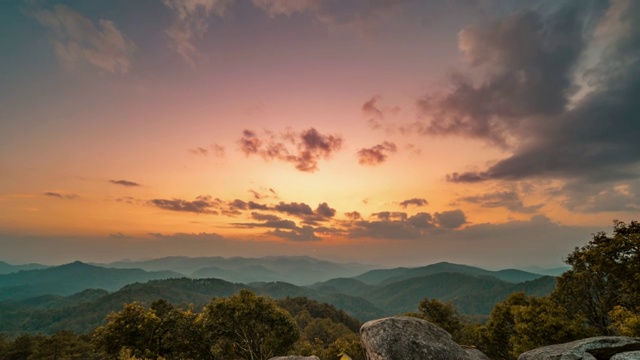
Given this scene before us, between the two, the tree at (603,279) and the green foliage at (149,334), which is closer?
the tree at (603,279)

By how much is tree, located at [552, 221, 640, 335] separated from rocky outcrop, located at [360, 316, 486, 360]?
2302 cm

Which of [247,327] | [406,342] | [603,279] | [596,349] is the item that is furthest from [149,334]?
[603,279]

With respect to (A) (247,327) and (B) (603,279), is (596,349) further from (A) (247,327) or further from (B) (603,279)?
(A) (247,327)

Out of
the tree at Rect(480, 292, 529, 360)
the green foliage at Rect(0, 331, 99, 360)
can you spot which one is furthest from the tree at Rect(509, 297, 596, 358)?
the green foliage at Rect(0, 331, 99, 360)

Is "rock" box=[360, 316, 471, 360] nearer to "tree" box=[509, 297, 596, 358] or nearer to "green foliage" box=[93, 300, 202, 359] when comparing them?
"tree" box=[509, 297, 596, 358]

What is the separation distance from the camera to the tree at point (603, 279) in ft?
92.6

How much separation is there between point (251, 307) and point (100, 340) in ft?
57.1

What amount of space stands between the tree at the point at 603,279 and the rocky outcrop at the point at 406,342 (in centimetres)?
2302

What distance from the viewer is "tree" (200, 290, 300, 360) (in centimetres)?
3947

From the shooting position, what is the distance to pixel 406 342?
16172mm

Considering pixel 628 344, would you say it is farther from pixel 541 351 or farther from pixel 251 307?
pixel 251 307

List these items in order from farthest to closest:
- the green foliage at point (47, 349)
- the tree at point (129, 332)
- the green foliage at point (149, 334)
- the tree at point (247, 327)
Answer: the green foliage at point (47, 349), the tree at point (247, 327), the green foliage at point (149, 334), the tree at point (129, 332)

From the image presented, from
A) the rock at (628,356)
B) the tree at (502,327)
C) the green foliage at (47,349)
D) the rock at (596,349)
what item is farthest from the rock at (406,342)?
the green foliage at (47,349)

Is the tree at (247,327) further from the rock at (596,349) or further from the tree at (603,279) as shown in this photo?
the tree at (603,279)
